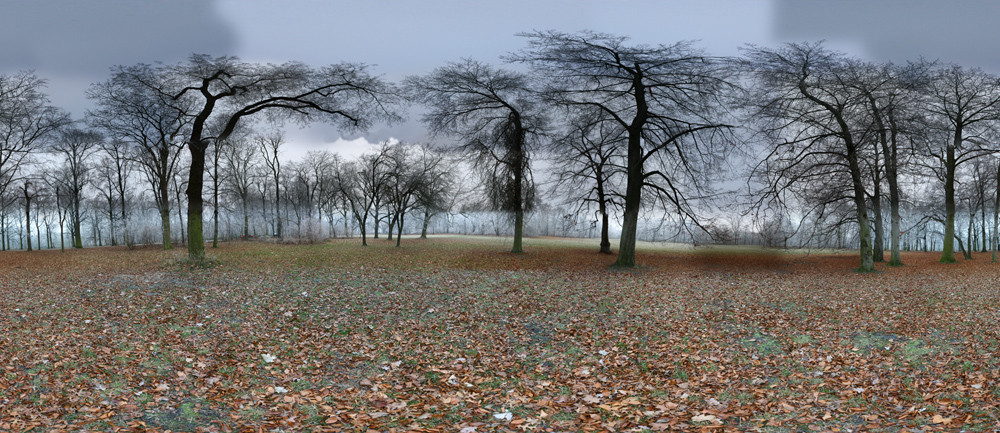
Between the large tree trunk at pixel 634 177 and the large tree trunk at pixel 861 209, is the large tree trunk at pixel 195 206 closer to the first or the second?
the large tree trunk at pixel 634 177

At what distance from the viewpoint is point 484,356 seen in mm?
9148

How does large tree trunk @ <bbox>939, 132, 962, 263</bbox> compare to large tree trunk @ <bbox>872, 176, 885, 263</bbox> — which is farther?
large tree trunk @ <bbox>939, 132, 962, 263</bbox>

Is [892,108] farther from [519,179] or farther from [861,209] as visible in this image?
[519,179]

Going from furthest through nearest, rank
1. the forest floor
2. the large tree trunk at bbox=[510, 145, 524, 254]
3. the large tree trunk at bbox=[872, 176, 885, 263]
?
the large tree trunk at bbox=[510, 145, 524, 254], the large tree trunk at bbox=[872, 176, 885, 263], the forest floor

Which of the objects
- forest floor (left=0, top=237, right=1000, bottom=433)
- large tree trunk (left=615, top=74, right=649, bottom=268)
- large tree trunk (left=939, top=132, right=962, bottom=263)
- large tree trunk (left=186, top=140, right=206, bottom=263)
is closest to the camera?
forest floor (left=0, top=237, right=1000, bottom=433)

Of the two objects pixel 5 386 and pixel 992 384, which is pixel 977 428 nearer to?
pixel 992 384

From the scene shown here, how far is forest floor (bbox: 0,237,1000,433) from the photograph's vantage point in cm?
642

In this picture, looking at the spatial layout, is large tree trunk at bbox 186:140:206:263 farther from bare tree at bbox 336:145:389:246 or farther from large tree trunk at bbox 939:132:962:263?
large tree trunk at bbox 939:132:962:263

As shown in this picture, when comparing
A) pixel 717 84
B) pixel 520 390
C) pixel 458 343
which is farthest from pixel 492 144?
pixel 520 390

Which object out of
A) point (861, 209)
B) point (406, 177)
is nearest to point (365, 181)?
point (406, 177)

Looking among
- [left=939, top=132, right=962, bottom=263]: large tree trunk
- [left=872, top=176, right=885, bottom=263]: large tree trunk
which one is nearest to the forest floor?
[left=872, top=176, right=885, bottom=263]: large tree trunk

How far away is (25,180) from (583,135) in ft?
125

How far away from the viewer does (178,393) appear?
712 centimetres

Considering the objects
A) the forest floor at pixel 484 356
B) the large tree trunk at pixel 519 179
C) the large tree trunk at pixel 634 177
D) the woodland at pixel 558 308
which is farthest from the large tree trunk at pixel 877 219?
the large tree trunk at pixel 519 179
